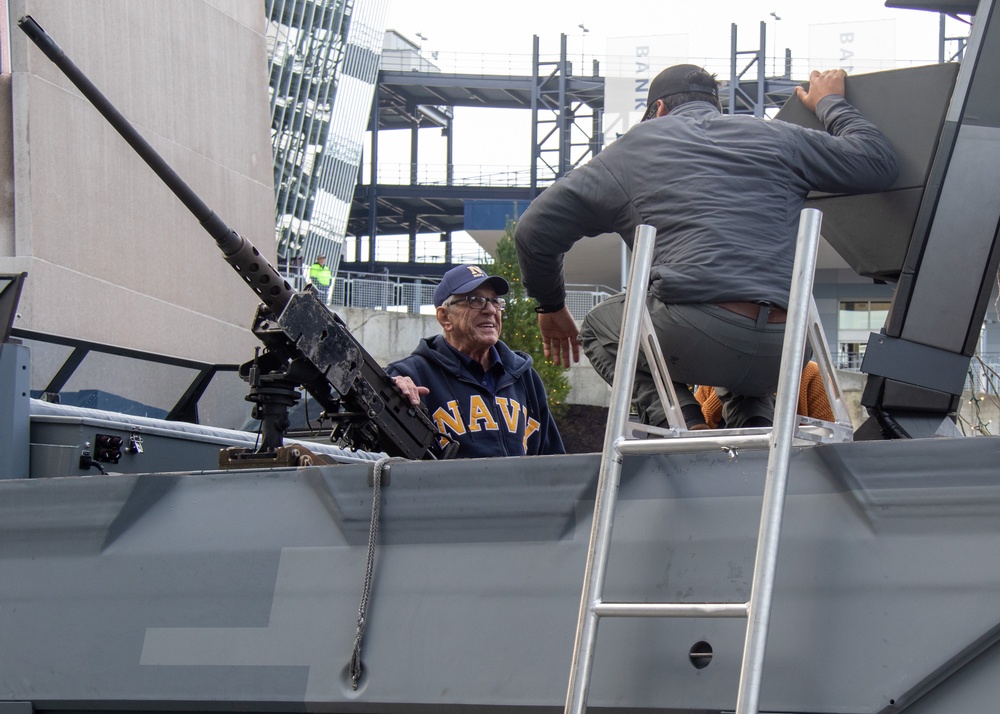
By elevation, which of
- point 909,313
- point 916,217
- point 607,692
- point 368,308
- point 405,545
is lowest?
point 368,308

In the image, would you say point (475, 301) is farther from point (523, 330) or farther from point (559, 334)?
point (523, 330)

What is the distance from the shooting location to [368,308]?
1025 inches

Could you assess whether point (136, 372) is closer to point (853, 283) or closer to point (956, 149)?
point (956, 149)

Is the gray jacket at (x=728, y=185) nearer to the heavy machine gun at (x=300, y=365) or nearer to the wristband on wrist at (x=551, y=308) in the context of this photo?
the wristband on wrist at (x=551, y=308)

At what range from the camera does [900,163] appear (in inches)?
126

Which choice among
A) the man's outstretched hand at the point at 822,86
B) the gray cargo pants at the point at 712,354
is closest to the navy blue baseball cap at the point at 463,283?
the gray cargo pants at the point at 712,354

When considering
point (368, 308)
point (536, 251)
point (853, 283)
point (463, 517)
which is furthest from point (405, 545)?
point (853, 283)

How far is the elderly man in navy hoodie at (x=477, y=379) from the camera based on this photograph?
4.32m

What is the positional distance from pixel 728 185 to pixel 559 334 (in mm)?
876

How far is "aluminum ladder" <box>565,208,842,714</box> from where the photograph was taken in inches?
81.0

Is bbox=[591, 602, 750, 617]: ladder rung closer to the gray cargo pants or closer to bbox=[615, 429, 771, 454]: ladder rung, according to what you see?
bbox=[615, 429, 771, 454]: ladder rung

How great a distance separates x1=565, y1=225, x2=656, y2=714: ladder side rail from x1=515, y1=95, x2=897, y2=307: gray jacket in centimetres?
66

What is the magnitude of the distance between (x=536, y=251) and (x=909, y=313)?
112 cm

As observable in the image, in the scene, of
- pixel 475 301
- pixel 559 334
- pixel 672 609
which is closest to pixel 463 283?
pixel 475 301
